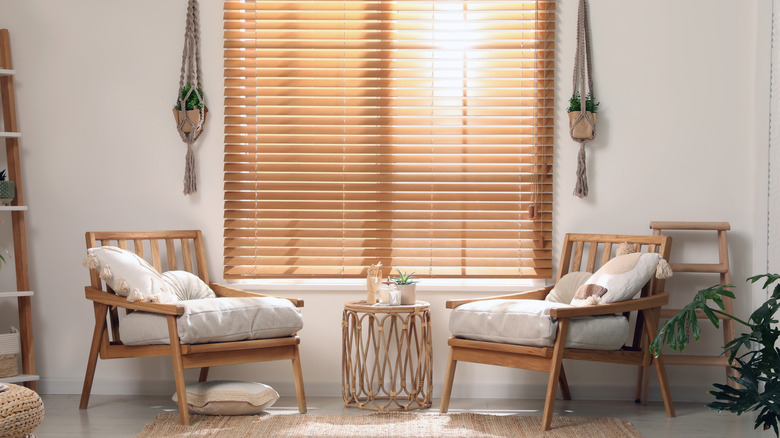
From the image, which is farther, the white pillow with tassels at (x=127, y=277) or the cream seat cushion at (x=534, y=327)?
the white pillow with tassels at (x=127, y=277)

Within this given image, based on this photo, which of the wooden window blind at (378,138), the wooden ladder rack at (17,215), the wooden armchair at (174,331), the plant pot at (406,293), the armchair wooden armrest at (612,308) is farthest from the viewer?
the wooden window blind at (378,138)

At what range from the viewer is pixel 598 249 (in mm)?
3615

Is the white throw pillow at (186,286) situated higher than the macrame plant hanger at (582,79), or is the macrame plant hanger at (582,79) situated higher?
the macrame plant hanger at (582,79)

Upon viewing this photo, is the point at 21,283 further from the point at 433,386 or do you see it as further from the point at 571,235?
the point at 571,235

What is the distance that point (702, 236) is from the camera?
3578 mm

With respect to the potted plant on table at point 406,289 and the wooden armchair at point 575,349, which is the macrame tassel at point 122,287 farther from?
the wooden armchair at point 575,349

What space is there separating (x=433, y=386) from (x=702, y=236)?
1.56m

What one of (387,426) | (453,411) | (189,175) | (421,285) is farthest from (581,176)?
(189,175)

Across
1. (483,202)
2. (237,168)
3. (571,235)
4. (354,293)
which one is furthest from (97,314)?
(571,235)

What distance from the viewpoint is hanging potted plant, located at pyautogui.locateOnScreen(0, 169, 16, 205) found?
3447 millimetres

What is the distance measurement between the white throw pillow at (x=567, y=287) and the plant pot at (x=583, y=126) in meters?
0.68

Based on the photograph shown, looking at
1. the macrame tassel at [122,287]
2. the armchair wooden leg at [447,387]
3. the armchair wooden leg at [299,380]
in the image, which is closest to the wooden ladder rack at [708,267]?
the armchair wooden leg at [447,387]

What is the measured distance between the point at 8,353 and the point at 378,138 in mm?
2083

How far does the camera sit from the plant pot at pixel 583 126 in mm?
3502
